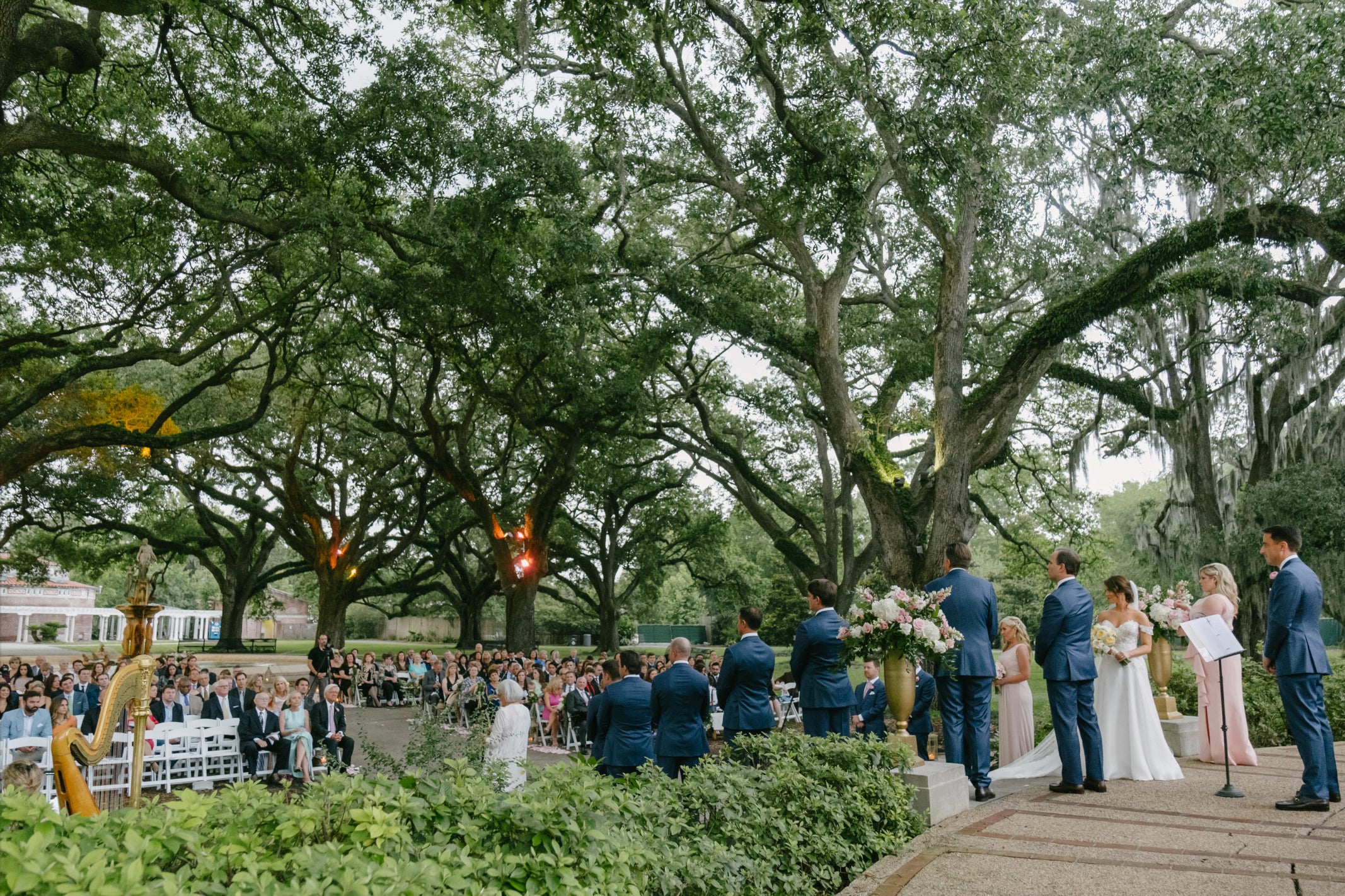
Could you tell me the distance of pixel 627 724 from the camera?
697 cm

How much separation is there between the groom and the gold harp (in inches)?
223

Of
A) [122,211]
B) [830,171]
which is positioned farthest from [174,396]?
[830,171]

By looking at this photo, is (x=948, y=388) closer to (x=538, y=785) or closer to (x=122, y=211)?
(x=538, y=785)

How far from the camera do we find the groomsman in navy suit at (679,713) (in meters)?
6.75

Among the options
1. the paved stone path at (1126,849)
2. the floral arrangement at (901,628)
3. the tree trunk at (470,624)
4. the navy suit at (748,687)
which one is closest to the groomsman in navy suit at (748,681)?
the navy suit at (748,687)

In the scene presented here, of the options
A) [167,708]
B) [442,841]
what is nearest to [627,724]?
[442,841]

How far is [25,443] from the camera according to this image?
48.8 feet

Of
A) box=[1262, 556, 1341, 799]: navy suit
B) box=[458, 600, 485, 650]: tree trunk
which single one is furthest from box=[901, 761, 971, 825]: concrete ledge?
box=[458, 600, 485, 650]: tree trunk

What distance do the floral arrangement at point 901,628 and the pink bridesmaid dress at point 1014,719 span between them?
2.26 m

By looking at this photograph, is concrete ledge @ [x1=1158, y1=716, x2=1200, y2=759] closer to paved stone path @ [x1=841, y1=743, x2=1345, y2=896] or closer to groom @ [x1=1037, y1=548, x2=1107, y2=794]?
paved stone path @ [x1=841, y1=743, x2=1345, y2=896]

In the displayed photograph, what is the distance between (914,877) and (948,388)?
9.84 metres

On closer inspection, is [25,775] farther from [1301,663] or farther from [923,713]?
[1301,663]

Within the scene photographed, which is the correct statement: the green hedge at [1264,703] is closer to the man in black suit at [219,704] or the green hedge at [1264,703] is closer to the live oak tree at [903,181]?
the live oak tree at [903,181]

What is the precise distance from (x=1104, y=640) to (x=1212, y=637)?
870 mm
